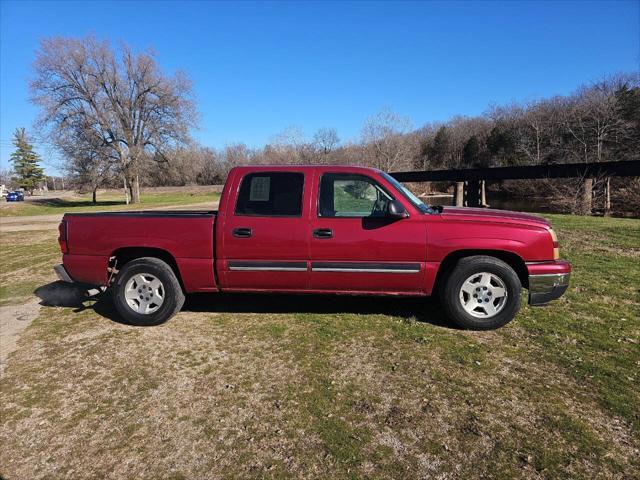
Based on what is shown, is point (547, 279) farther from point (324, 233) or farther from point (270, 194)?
point (270, 194)

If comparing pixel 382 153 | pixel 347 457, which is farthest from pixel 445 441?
pixel 382 153

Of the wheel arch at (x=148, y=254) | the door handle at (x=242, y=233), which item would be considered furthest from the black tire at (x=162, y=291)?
the door handle at (x=242, y=233)

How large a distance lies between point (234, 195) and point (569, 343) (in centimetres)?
398

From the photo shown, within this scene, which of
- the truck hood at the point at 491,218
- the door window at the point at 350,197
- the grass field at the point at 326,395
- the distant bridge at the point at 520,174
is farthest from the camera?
the distant bridge at the point at 520,174

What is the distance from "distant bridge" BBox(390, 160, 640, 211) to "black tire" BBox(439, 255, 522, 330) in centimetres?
2667

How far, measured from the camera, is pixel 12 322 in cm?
Answer: 523

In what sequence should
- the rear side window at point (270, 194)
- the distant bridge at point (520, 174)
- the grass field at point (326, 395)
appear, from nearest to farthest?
the grass field at point (326, 395) → the rear side window at point (270, 194) → the distant bridge at point (520, 174)

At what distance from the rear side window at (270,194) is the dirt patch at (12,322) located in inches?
112

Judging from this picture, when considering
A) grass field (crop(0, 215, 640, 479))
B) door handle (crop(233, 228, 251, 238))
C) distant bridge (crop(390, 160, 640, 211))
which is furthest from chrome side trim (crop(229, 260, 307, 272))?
distant bridge (crop(390, 160, 640, 211))

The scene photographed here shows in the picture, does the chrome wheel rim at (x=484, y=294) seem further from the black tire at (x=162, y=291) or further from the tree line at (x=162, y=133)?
the tree line at (x=162, y=133)

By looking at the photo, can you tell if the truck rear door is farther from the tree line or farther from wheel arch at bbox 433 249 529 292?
the tree line

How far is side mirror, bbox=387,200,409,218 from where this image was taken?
4402 millimetres

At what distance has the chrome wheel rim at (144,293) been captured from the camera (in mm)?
4898

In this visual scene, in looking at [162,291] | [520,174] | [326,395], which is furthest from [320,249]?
[520,174]
